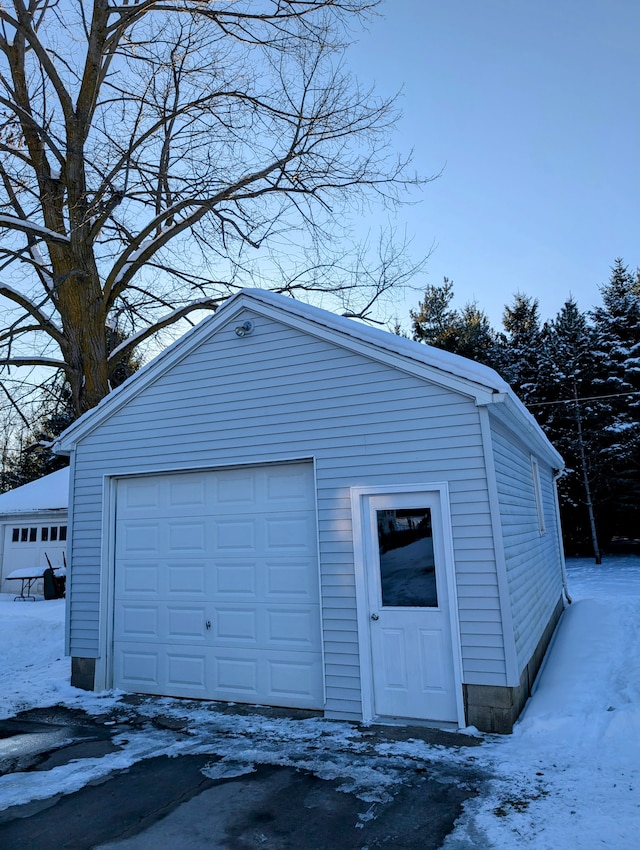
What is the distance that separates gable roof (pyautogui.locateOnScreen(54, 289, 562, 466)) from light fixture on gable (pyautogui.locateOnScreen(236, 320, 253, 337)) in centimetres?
16

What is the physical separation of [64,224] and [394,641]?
10.5m

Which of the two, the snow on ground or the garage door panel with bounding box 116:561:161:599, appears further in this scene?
the garage door panel with bounding box 116:561:161:599

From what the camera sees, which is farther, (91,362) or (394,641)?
(91,362)

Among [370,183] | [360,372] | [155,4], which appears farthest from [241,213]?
[360,372]

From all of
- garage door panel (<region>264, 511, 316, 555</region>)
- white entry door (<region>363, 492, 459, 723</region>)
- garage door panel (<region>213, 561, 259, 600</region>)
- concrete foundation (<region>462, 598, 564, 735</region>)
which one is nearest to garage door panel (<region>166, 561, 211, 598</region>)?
garage door panel (<region>213, 561, 259, 600</region>)

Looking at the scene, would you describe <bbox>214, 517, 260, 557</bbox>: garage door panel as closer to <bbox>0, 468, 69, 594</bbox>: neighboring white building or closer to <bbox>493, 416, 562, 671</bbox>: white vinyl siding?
<bbox>493, 416, 562, 671</bbox>: white vinyl siding

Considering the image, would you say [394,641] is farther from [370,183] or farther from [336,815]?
[370,183]

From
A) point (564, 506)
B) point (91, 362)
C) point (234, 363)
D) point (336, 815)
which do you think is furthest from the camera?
point (564, 506)

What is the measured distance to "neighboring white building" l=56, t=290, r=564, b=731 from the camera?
5.16 metres

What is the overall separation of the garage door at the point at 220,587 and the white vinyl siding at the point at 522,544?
78.1 inches

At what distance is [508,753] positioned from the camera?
14.6 feet

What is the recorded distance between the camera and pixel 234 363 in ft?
21.8

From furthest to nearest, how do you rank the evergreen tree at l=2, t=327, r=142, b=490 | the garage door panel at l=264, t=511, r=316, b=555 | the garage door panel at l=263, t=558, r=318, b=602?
the evergreen tree at l=2, t=327, r=142, b=490
the garage door panel at l=264, t=511, r=316, b=555
the garage door panel at l=263, t=558, r=318, b=602

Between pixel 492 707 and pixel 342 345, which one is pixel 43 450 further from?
pixel 492 707
